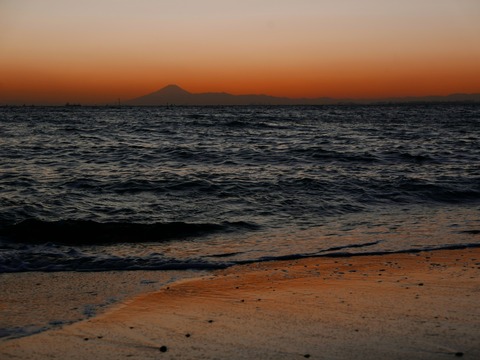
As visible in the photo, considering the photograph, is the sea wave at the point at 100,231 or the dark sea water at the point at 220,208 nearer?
the dark sea water at the point at 220,208

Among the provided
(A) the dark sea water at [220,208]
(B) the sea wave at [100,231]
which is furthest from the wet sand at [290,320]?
(B) the sea wave at [100,231]

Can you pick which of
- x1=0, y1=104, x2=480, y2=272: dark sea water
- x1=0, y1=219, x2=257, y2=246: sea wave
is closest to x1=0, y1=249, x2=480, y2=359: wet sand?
x1=0, y1=104, x2=480, y2=272: dark sea water

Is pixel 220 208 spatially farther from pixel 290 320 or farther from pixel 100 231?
pixel 290 320

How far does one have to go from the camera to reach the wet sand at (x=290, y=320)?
4.24 metres

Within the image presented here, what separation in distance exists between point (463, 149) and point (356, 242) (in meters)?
21.2

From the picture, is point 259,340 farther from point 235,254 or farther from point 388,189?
point 388,189

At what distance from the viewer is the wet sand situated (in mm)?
4242

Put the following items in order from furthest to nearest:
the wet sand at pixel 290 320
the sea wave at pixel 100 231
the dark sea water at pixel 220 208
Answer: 1. the sea wave at pixel 100 231
2. the dark sea water at pixel 220 208
3. the wet sand at pixel 290 320

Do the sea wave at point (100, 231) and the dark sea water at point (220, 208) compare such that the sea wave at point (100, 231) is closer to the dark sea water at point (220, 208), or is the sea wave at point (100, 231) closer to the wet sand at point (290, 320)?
the dark sea water at point (220, 208)

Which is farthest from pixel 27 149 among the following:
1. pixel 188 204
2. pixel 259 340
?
pixel 259 340

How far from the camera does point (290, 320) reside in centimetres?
498

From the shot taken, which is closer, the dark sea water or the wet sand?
the wet sand

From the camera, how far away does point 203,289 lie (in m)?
6.37

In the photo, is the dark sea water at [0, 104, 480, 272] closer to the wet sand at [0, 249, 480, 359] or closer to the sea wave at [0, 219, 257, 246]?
the sea wave at [0, 219, 257, 246]
